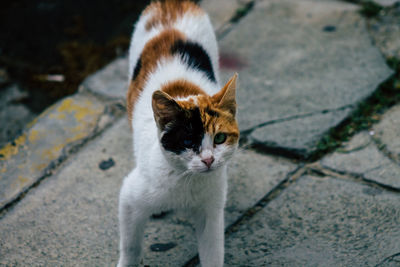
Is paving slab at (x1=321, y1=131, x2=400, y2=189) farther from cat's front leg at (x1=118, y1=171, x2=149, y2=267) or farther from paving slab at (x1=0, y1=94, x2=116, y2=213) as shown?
paving slab at (x1=0, y1=94, x2=116, y2=213)

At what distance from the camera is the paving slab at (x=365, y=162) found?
2672 millimetres

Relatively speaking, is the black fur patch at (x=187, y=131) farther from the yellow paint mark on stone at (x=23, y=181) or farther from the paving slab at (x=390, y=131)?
the paving slab at (x=390, y=131)

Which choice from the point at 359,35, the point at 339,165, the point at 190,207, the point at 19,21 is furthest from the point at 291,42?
the point at 19,21

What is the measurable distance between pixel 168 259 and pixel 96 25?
9.88 ft

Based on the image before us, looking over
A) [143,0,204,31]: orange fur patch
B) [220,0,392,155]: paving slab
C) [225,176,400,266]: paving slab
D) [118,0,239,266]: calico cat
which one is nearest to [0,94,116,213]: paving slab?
[118,0,239,266]: calico cat

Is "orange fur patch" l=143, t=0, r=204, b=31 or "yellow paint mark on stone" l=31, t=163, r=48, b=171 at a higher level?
"orange fur patch" l=143, t=0, r=204, b=31

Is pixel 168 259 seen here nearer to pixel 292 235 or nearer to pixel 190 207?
pixel 190 207

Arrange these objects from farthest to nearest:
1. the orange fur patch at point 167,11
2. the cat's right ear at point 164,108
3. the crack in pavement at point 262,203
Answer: the orange fur patch at point 167,11
the crack in pavement at point 262,203
the cat's right ear at point 164,108

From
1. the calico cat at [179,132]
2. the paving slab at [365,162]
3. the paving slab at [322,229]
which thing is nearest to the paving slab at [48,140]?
the calico cat at [179,132]

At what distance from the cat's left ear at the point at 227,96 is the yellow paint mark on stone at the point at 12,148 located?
1.68m

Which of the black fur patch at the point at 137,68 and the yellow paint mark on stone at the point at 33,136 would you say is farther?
the yellow paint mark on stone at the point at 33,136

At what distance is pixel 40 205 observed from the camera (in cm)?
271

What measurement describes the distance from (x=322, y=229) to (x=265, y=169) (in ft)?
1.85

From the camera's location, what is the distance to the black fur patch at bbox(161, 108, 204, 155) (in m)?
1.88
